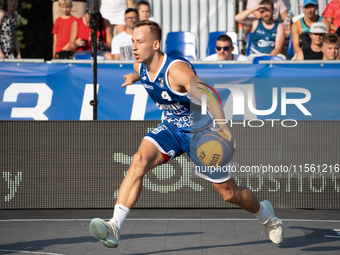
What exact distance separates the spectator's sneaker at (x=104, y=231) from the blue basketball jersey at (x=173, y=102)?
1.29 metres

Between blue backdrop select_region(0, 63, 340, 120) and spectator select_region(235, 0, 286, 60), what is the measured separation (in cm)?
148

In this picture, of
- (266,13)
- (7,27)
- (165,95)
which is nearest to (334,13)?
(266,13)

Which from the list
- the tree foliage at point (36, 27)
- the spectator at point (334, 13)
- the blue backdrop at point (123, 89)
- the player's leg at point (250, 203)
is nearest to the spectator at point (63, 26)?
the blue backdrop at point (123, 89)

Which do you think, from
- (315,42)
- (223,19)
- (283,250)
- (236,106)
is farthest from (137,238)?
(223,19)

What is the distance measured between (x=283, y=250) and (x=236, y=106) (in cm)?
392

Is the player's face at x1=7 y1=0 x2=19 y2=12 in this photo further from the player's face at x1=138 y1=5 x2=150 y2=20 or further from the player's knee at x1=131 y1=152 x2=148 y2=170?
the player's knee at x1=131 y1=152 x2=148 y2=170

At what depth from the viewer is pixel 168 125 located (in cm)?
512

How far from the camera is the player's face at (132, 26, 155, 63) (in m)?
4.81

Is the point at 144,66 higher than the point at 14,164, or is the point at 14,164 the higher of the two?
the point at 144,66

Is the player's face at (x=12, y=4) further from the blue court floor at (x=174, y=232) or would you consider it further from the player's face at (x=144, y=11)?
the blue court floor at (x=174, y=232)

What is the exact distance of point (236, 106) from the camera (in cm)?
873

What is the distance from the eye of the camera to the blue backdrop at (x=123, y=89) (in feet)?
28.3

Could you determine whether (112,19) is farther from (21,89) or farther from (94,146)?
(94,146)

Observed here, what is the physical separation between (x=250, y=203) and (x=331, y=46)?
5.15m
